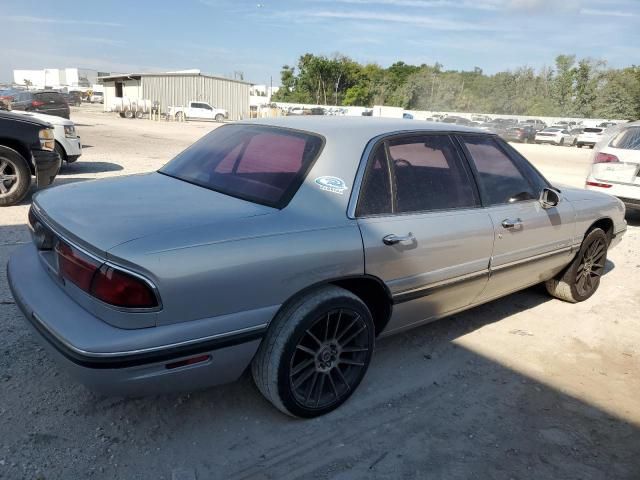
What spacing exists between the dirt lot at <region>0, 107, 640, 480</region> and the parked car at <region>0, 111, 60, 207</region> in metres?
3.35

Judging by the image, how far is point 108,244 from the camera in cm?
209

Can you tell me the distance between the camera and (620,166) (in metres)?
7.51

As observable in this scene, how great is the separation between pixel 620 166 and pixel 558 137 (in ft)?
100

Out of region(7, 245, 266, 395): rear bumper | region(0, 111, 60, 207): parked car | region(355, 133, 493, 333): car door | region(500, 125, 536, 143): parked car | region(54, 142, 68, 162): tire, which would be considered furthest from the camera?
region(500, 125, 536, 143): parked car

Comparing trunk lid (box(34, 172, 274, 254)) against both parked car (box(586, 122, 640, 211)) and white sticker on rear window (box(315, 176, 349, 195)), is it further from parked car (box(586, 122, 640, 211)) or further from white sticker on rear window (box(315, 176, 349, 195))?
parked car (box(586, 122, 640, 211))

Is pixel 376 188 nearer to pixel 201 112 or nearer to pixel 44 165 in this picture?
pixel 44 165

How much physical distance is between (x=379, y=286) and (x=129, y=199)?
144 cm

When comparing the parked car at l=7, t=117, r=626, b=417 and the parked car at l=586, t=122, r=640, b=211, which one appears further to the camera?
the parked car at l=586, t=122, r=640, b=211

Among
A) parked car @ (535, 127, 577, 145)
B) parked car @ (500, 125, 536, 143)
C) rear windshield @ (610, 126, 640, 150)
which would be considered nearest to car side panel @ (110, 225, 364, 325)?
rear windshield @ (610, 126, 640, 150)

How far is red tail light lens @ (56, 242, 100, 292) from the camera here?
2.12 m

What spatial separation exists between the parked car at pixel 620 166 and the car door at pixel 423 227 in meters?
5.42

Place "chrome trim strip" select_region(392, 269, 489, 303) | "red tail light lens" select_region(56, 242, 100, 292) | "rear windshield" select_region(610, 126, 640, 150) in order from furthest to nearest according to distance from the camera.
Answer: "rear windshield" select_region(610, 126, 640, 150) → "chrome trim strip" select_region(392, 269, 489, 303) → "red tail light lens" select_region(56, 242, 100, 292)

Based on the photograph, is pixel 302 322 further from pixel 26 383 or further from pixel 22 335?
pixel 22 335

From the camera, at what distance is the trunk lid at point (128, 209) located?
2.18 meters
